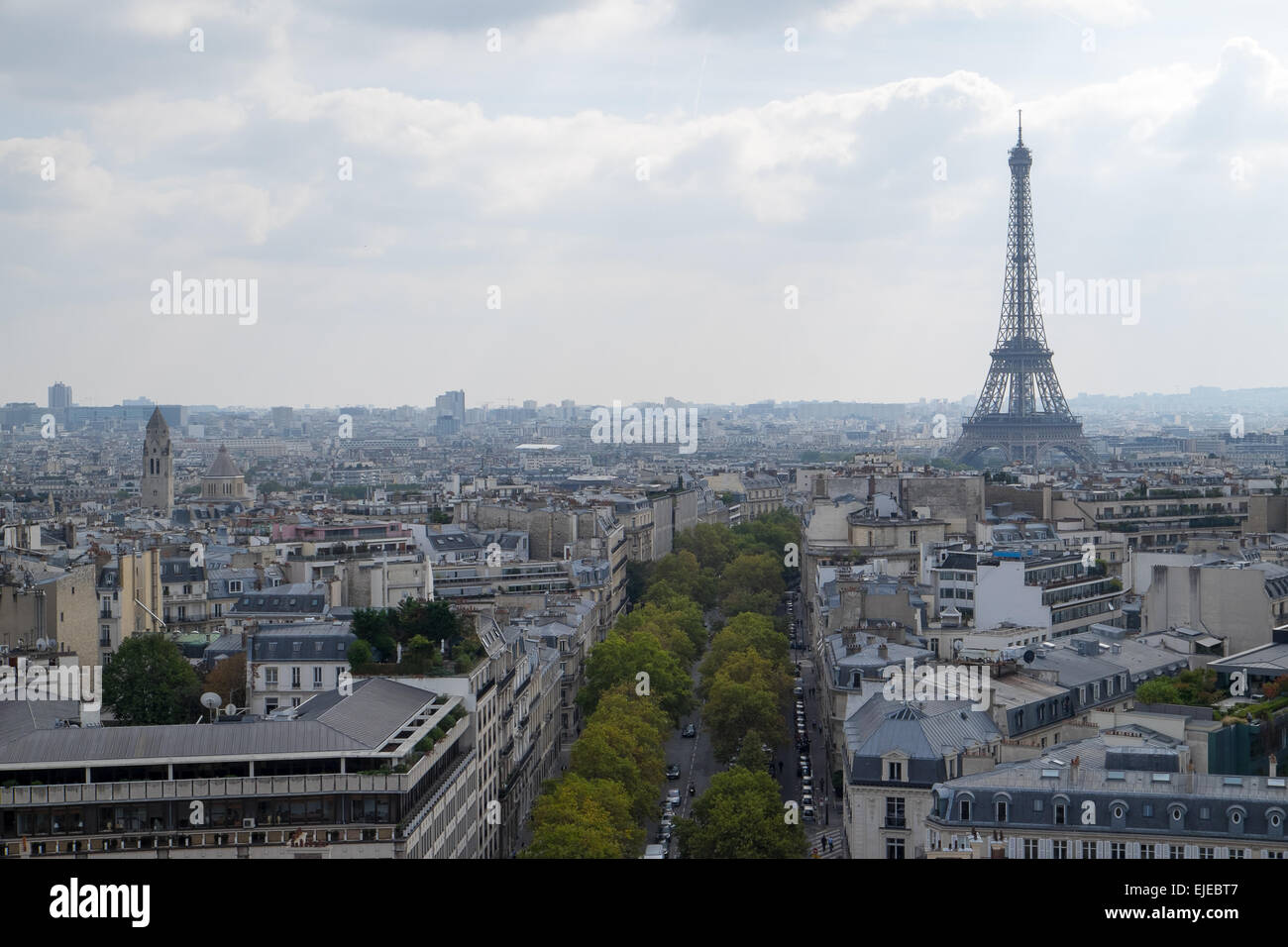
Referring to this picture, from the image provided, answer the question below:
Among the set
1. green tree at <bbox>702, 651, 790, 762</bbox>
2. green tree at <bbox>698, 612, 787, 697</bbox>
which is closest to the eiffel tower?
green tree at <bbox>698, 612, 787, 697</bbox>

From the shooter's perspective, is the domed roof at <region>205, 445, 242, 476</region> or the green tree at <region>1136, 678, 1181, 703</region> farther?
the domed roof at <region>205, 445, 242, 476</region>

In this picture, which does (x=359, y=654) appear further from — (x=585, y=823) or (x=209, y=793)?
(x=209, y=793)

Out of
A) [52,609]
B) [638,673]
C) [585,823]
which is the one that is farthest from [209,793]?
[638,673]

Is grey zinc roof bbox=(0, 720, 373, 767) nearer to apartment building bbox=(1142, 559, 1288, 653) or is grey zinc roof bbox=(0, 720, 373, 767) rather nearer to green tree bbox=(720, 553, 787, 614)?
apartment building bbox=(1142, 559, 1288, 653)

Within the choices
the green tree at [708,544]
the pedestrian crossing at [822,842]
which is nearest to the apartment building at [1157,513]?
the green tree at [708,544]

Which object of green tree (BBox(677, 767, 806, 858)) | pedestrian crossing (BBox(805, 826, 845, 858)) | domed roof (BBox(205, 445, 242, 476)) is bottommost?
pedestrian crossing (BBox(805, 826, 845, 858))
